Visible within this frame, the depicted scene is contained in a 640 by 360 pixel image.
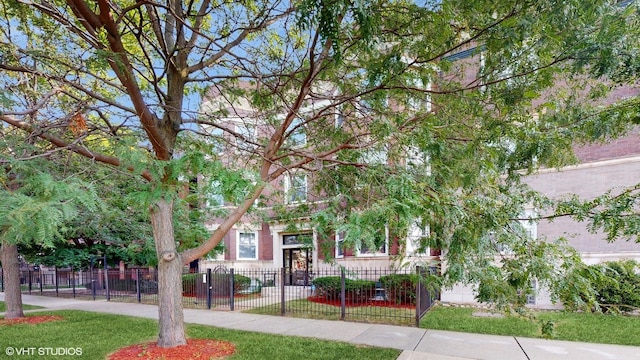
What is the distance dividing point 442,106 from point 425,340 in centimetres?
476

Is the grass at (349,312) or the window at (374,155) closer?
the window at (374,155)

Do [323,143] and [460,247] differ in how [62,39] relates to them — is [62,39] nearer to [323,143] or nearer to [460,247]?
[323,143]

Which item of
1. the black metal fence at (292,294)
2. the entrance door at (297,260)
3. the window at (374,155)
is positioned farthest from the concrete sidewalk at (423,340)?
the entrance door at (297,260)

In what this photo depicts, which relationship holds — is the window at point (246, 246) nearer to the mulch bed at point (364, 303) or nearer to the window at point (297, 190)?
the mulch bed at point (364, 303)

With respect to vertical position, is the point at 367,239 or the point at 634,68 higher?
the point at 634,68

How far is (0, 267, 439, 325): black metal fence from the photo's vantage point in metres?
10.9

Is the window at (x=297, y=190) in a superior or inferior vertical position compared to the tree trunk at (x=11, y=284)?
superior

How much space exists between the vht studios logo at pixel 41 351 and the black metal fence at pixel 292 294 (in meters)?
5.47

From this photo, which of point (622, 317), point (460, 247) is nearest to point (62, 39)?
point (460, 247)

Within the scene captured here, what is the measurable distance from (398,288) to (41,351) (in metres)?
9.64

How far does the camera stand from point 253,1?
7.46m

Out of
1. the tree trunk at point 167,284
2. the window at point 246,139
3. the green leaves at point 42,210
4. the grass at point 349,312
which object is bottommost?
the grass at point 349,312

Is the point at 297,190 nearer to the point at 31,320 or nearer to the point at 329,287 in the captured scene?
the point at 329,287

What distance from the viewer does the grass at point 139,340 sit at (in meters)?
6.80
